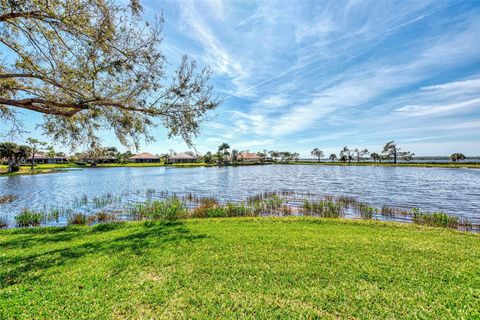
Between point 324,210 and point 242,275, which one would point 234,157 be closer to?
point 324,210

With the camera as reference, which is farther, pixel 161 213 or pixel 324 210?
pixel 324 210

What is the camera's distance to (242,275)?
200 inches

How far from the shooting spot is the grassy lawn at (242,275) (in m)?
3.88

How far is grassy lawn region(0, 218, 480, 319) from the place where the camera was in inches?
153

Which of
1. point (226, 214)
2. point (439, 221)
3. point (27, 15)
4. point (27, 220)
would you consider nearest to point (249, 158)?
point (226, 214)

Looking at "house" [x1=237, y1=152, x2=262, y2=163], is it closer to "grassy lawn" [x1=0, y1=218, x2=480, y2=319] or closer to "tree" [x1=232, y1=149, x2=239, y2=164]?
"tree" [x1=232, y1=149, x2=239, y2=164]

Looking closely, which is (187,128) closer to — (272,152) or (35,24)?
(35,24)

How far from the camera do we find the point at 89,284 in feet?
15.4

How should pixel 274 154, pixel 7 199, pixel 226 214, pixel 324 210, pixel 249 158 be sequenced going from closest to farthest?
pixel 226 214
pixel 324 210
pixel 7 199
pixel 249 158
pixel 274 154

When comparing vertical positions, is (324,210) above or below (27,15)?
below

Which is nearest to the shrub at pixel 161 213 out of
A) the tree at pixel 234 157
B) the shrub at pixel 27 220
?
the shrub at pixel 27 220

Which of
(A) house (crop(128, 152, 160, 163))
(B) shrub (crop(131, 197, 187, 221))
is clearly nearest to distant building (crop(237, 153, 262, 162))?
(A) house (crop(128, 152, 160, 163))

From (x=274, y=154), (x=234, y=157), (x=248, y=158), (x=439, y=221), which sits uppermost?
(x=274, y=154)

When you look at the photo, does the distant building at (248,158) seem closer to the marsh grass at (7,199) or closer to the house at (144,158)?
the house at (144,158)
